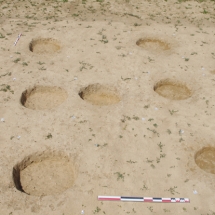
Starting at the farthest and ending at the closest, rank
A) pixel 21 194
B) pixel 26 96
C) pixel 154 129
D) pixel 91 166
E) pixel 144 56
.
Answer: pixel 144 56 < pixel 26 96 < pixel 154 129 < pixel 91 166 < pixel 21 194

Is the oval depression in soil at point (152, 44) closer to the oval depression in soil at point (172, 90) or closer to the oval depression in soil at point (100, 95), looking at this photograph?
the oval depression in soil at point (172, 90)

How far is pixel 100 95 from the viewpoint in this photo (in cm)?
974

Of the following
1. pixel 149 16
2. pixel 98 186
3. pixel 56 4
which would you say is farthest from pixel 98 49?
pixel 98 186

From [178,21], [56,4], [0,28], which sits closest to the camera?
[0,28]

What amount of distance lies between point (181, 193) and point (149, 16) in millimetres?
10384

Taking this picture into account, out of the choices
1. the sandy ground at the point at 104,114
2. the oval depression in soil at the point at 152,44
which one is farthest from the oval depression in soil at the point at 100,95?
the oval depression in soil at the point at 152,44

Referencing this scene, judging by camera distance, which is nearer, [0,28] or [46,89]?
[46,89]

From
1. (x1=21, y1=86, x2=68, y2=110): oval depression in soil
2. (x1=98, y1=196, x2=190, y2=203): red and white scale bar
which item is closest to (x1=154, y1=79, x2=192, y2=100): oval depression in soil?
(x1=21, y1=86, x2=68, y2=110): oval depression in soil

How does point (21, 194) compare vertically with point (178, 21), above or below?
above

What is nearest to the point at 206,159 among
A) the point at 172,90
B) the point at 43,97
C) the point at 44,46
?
the point at 172,90

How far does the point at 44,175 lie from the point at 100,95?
3.42 m

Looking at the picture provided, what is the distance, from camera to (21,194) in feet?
21.3

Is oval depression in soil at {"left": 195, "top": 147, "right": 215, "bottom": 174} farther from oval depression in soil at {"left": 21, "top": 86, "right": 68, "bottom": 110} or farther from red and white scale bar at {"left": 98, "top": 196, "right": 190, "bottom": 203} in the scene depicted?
oval depression in soil at {"left": 21, "top": 86, "right": 68, "bottom": 110}

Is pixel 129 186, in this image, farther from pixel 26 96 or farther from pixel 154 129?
pixel 26 96
